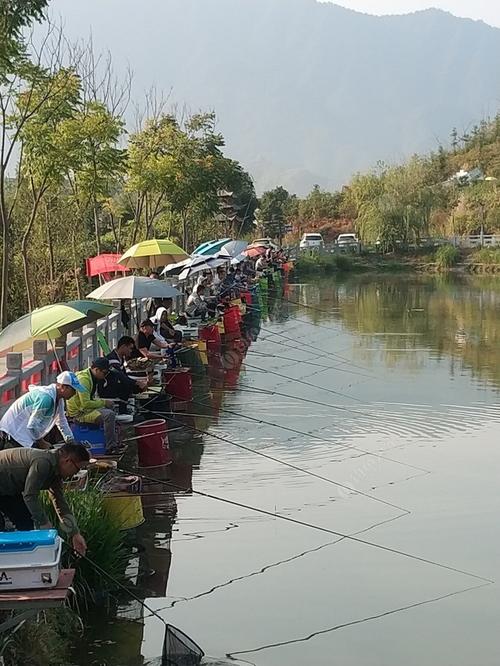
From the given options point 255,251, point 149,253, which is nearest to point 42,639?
point 149,253

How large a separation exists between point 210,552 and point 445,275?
133ft

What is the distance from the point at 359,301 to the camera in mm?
35156

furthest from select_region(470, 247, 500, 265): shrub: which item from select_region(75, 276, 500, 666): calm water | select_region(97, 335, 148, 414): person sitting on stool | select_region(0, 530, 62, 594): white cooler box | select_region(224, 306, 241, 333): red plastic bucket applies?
select_region(0, 530, 62, 594): white cooler box

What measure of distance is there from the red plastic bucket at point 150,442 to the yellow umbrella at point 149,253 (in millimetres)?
6421

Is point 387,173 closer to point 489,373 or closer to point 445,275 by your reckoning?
point 445,275

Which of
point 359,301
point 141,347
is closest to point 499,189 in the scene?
point 359,301

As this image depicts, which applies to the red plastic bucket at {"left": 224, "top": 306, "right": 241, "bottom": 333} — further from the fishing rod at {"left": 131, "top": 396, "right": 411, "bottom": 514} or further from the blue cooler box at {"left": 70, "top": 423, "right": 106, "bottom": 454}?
the blue cooler box at {"left": 70, "top": 423, "right": 106, "bottom": 454}

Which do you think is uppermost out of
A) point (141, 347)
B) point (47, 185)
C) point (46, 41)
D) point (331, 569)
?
point (46, 41)

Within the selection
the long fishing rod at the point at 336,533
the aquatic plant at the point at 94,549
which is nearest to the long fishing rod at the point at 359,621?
the long fishing rod at the point at 336,533

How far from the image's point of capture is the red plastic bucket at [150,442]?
10938 mm

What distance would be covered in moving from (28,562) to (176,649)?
1.45m

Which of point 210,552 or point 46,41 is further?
point 46,41

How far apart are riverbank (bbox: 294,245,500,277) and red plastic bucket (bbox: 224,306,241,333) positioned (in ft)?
81.7

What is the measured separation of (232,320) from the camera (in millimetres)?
23516
